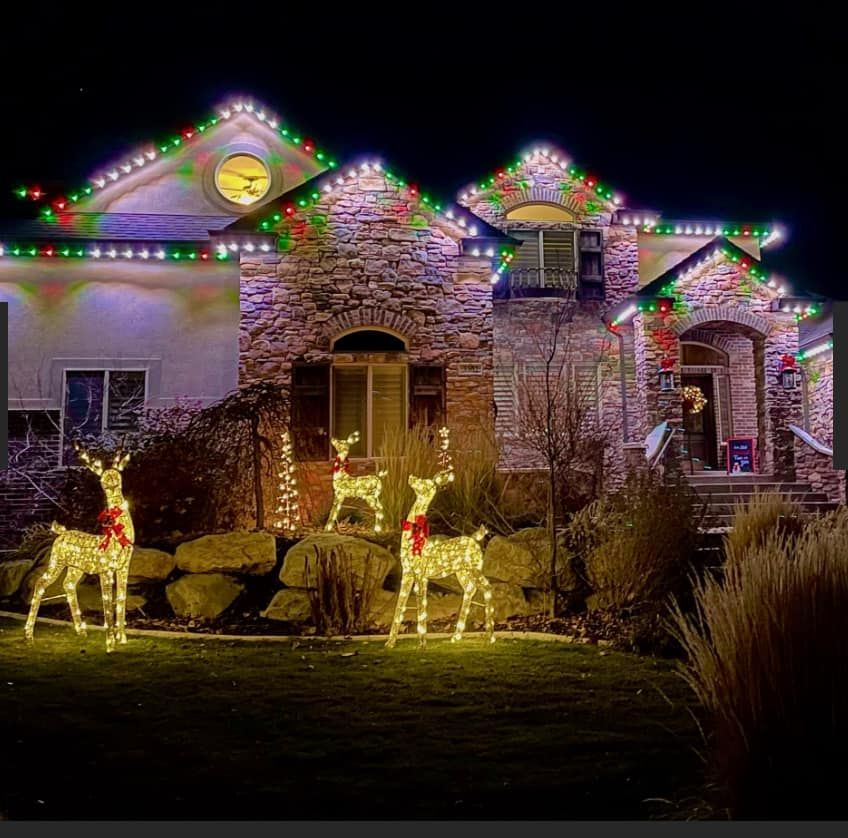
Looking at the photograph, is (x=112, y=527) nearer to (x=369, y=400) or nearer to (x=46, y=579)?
(x=46, y=579)

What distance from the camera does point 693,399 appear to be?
15.8m

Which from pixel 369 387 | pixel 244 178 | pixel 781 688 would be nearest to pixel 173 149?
pixel 244 178

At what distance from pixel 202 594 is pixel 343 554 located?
161 centimetres

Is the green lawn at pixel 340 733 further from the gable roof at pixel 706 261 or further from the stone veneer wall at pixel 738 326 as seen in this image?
the gable roof at pixel 706 261

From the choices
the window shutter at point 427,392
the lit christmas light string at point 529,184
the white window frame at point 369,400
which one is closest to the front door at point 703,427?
the lit christmas light string at point 529,184

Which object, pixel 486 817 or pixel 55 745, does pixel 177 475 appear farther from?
pixel 486 817

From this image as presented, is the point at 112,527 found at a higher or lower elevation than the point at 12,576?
higher

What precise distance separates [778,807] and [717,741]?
36 centimetres

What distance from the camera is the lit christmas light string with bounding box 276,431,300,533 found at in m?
10.8

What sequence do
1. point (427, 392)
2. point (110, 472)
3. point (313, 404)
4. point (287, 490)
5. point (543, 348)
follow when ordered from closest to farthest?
1. point (110, 472)
2. point (287, 490)
3. point (313, 404)
4. point (427, 392)
5. point (543, 348)

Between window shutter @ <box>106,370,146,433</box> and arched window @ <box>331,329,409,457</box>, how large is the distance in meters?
3.30

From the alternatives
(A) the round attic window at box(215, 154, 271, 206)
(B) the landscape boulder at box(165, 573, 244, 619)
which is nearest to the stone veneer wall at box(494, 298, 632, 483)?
(A) the round attic window at box(215, 154, 271, 206)

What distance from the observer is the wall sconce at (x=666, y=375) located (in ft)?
44.3

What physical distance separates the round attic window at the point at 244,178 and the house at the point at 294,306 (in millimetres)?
42
